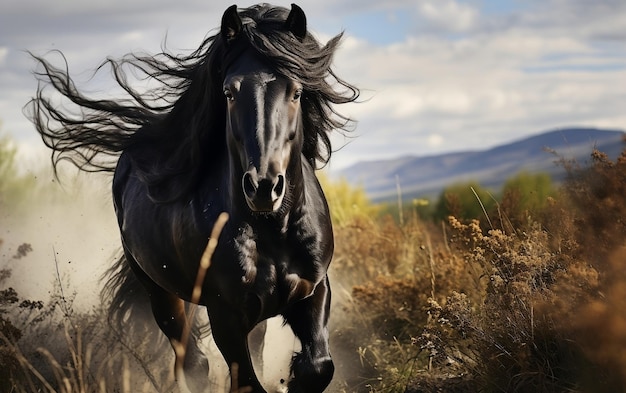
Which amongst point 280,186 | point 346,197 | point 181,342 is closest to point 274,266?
point 280,186

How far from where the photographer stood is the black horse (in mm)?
4750

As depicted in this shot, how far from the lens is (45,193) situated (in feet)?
46.9

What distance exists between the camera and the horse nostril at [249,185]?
444 cm

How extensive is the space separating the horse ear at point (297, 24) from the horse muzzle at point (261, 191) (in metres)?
1.04

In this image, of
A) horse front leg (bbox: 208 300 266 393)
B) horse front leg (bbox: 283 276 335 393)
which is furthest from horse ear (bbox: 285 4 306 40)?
horse front leg (bbox: 208 300 266 393)

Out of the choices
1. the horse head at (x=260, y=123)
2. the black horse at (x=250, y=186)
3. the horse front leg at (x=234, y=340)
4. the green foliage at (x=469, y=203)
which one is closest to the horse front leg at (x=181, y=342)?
the black horse at (x=250, y=186)

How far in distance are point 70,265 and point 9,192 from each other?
561 cm

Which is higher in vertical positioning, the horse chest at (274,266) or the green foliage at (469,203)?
the horse chest at (274,266)

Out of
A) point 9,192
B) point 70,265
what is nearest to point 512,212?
point 70,265

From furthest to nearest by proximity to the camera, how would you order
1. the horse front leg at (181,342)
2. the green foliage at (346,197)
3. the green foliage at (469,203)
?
the green foliage at (346,197) → the green foliage at (469,203) → the horse front leg at (181,342)

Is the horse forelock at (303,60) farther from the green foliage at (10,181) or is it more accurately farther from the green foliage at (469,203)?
the green foliage at (10,181)

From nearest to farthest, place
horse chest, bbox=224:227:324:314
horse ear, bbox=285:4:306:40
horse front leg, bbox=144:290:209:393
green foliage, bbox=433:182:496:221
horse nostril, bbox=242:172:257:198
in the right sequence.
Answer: horse nostril, bbox=242:172:257:198
horse chest, bbox=224:227:324:314
horse ear, bbox=285:4:306:40
horse front leg, bbox=144:290:209:393
green foliage, bbox=433:182:496:221

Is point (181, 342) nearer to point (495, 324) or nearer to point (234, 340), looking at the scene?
point (234, 340)

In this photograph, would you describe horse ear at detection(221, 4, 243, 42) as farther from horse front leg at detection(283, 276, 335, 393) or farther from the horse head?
horse front leg at detection(283, 276, 335, 393)
